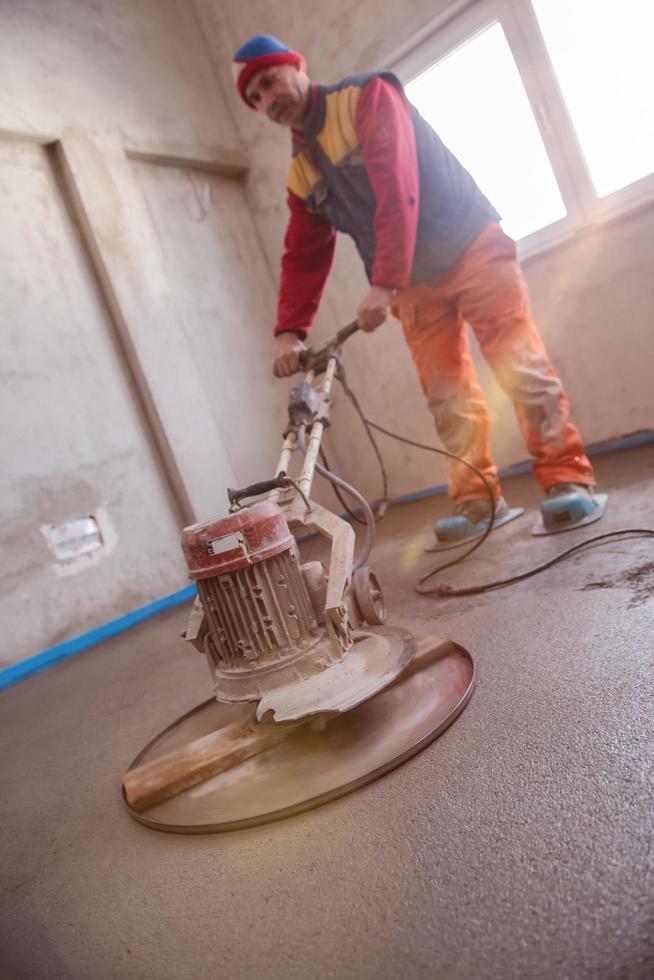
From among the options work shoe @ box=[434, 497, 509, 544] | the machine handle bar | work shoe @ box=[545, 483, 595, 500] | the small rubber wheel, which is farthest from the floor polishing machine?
work shoe @ box=[434, 497, 509, 544]

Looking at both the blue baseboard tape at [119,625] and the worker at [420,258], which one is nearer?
the worker at [420,258]

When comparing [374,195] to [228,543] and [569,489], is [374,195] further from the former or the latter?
[228,543]

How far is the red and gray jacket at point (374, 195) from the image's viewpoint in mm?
2043

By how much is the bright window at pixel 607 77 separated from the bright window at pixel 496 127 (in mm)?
196

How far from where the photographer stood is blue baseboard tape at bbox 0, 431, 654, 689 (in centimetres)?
304

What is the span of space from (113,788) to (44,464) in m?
2.20

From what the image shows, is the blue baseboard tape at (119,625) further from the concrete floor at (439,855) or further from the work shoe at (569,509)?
the concrete floor at (439,855)

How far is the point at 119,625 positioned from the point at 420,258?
2.33 meters

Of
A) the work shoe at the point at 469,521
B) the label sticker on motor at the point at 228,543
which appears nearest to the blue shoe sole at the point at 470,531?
the work shoe at the point at 469,521

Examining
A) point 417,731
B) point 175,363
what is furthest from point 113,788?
→ point 175,363

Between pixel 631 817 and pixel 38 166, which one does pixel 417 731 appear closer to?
pixel 631 817

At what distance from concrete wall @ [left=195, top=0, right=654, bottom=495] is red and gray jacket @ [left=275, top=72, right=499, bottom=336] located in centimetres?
99

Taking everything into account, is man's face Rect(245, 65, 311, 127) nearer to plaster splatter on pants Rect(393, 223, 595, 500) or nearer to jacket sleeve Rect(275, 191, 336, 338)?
jacket sleeve Rect(275, 191, 336, 338)

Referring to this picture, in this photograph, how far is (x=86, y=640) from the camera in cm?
328
